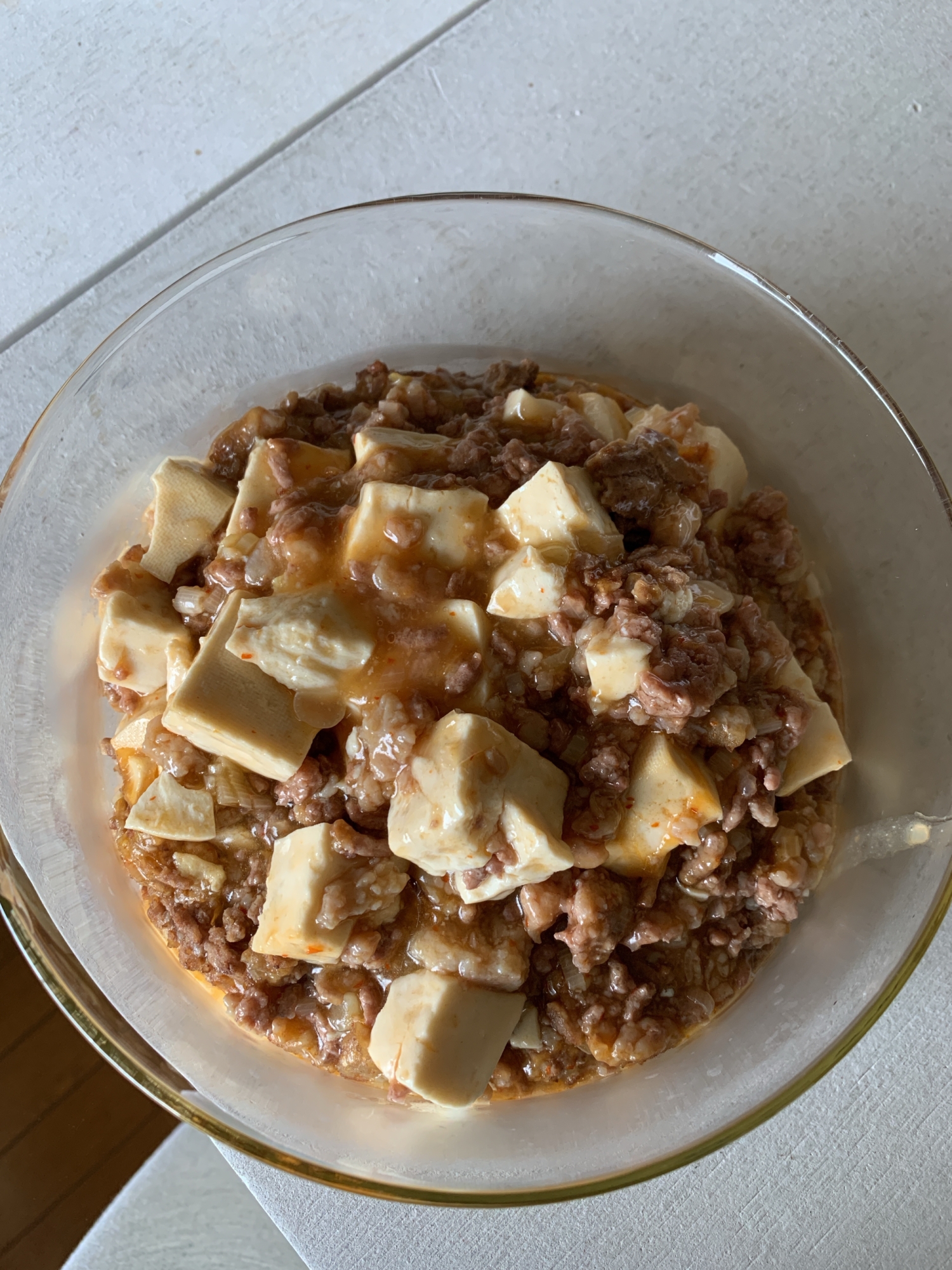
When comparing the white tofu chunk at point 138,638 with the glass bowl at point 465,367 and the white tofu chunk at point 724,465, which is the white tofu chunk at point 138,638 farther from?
the white tofu chunk at point 724,465

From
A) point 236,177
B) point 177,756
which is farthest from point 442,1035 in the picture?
point 236,177

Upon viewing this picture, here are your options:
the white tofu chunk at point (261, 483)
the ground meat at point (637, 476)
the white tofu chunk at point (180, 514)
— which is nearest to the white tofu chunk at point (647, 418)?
the ground meat at point (637, 476)

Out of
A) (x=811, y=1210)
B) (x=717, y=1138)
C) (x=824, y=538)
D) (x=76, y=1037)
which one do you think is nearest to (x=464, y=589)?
(x=824, y=538)

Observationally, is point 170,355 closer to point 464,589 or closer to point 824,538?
point 464,589

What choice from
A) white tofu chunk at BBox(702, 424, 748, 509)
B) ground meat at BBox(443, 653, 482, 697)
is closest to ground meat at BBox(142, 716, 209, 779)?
ground meat at BBox(443, 653, 482, 697)

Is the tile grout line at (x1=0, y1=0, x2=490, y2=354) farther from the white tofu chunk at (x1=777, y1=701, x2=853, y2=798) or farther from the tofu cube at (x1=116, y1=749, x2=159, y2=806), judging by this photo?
the white tofu chunk at (x1=777, y1=701, x2=853, y2=798)

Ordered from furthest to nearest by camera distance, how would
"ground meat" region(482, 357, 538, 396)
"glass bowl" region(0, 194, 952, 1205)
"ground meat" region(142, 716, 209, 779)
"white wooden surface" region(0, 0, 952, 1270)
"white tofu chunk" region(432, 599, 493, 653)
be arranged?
1. "white wooden surface" region(0, 0, 952, 1270)
2. "ground meat" region(482, 357, 538, 396)
3. "glass bowl" region(0, 194, 952, 1205)
4. "ground meat" region(142, 716, 209, 779)
5. "white tofu chunk" region(432, 599, 493, 653)
